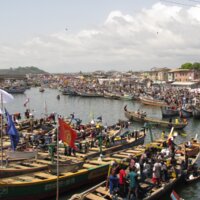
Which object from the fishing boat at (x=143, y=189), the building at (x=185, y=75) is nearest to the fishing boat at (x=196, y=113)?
the fishing boat at (x=143, y=189)

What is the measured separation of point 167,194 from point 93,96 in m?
75.9

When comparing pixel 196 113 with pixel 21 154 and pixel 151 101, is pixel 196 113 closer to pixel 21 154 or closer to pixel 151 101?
pixel 151 101

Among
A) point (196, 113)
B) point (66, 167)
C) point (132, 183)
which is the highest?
point (132, 183)

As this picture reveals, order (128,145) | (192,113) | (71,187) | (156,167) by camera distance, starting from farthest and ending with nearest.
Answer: (192,113) → (128,145) → (71,187) → (156,167)

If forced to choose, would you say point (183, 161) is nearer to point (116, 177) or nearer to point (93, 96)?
point (116, 177)

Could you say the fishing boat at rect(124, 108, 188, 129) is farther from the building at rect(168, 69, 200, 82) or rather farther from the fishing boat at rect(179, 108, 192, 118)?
the building at rect(168, 69, 200, 82)

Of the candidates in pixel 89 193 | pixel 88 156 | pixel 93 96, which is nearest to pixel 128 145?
pixel 88 156

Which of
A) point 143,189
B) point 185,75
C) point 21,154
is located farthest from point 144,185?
point 185,75

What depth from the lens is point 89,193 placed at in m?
17.0

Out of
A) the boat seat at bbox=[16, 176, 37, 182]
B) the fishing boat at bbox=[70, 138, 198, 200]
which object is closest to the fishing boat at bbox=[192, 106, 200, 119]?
the fishing boat at bbox=[70, 138, 198, 200]

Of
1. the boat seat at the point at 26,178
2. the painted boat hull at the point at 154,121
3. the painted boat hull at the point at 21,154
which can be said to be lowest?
the painted boat hull at the point at 154,121

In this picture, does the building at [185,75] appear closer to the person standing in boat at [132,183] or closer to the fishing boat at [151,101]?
the fishing boat at [151,101]

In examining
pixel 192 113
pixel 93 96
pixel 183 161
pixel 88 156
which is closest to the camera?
pixel 183 161

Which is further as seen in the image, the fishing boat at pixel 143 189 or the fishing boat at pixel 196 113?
the fishing boat at pixel 196 113
